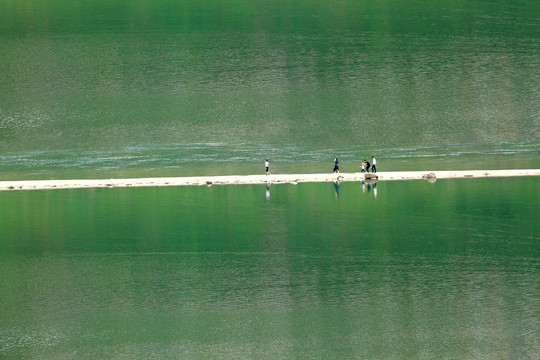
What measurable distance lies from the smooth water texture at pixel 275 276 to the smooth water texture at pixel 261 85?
55.1 feet

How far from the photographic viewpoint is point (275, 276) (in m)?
22.5

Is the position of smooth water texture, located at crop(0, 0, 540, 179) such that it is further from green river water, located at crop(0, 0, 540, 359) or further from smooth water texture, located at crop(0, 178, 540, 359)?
smooth water texture, located at crop(0, 178, 540, 359)

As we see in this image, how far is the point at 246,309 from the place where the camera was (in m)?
19.3

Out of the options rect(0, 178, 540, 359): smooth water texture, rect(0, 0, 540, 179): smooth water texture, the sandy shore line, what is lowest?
rect(0, 178, 540, 359): smooth water texture

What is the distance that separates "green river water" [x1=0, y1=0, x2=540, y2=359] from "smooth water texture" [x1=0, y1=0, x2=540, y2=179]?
0.70 feet

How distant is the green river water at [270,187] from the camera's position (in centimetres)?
1836

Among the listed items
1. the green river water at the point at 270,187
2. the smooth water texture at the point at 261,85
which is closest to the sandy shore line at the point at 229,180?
the green river water at the point at 270,187

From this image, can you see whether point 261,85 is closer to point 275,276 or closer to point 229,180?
point 229,180

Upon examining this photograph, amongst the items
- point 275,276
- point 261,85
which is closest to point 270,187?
point 275,276

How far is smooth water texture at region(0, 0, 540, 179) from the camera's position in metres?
56.1

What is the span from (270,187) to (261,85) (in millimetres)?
28818

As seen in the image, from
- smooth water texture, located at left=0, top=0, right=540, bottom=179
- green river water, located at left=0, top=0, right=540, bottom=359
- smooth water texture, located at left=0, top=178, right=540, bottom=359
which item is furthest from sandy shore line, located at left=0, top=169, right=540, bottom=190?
smooth water texture, located at left=0, top=0, right=540, bottom=179

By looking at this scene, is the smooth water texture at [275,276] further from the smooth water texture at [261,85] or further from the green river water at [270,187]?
the smooth water texture at [261,85]

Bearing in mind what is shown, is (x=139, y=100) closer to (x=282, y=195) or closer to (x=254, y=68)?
(x=254, y=68)
